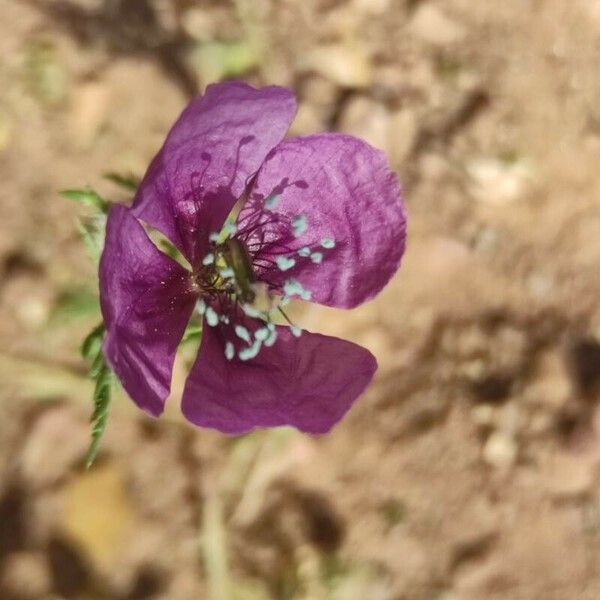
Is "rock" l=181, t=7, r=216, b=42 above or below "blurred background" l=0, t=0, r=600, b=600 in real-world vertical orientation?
above

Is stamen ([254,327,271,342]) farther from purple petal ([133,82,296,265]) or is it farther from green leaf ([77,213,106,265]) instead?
green leaf ([77,213,106,265])

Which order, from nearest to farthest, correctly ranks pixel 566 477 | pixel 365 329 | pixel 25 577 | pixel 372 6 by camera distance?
pixel 25 577, pixel 566 477, pixel 365 329, pixel 372 6

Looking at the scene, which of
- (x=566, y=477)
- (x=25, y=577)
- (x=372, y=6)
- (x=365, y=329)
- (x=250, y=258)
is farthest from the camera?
(x=372, y=6)

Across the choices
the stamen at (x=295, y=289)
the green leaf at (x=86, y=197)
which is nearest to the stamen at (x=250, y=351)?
the stamen at (x=295, y=289)

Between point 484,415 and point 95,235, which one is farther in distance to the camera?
point 484,415

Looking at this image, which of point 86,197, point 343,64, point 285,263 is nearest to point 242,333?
point 285,263

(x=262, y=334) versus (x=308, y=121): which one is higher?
(x=308, y=121)

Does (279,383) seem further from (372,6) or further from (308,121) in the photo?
(372,6)

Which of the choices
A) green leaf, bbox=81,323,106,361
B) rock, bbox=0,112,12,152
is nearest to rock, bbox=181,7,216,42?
rock, bbox=0,112,12,152
